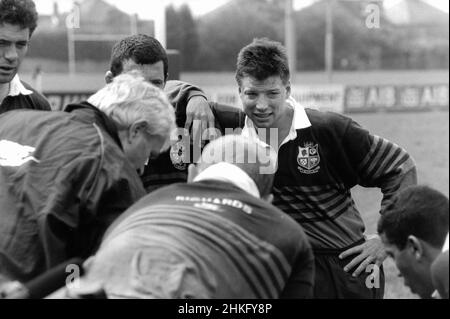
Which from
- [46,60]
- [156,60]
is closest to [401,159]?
[156,60]

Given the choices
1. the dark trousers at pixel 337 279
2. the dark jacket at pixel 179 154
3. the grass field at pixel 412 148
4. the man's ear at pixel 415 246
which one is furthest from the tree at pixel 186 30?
the man's ear at pixel 415 246

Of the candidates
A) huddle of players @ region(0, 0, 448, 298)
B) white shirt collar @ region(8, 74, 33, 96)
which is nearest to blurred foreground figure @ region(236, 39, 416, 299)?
huddle of players @ region(0, 0, 448, 298)

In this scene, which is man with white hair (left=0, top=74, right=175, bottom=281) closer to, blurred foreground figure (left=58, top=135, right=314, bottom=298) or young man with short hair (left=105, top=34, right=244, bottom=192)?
blurred foreground figure (left=58, top=135, right=314, bottom=298)

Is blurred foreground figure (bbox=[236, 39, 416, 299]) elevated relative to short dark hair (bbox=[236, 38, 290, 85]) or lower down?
lower down

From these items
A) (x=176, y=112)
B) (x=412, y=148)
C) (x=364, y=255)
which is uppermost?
(x=176, y=112)

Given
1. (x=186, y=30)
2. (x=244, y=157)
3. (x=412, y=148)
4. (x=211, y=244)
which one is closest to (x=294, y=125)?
(x=244, y=157)

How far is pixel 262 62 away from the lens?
434 cm

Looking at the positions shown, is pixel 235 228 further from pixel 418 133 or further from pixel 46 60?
pixel 46 60

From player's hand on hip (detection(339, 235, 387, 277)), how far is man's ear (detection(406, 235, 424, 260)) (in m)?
1.52

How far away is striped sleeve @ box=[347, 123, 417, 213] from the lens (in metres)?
4.36

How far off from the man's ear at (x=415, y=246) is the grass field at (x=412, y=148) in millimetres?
3900

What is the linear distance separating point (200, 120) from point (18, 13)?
3.90ft

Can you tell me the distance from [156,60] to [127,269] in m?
2.09

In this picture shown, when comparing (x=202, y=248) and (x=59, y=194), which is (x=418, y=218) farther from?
(x=59, y=194)
